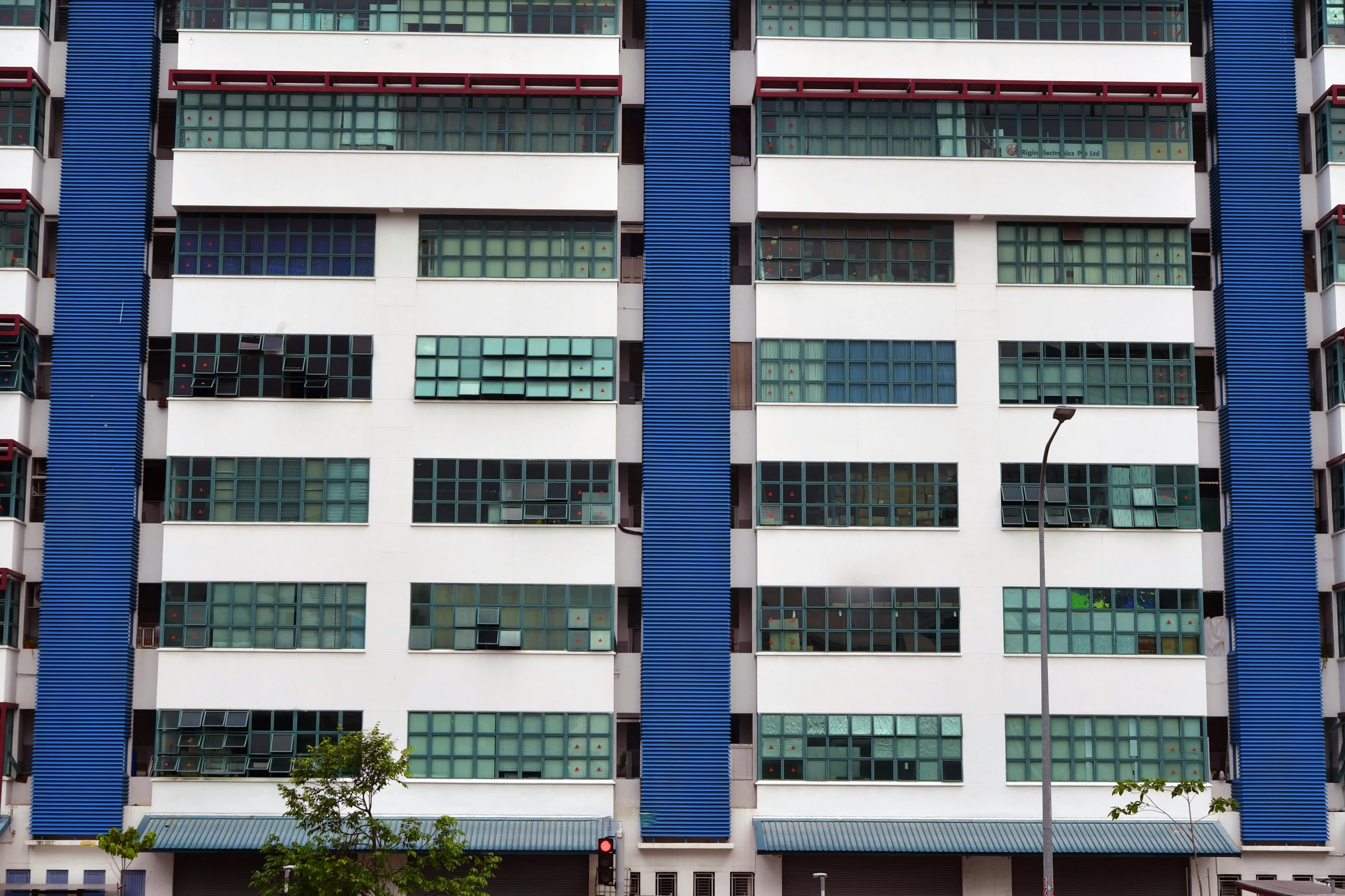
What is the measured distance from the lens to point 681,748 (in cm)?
3853

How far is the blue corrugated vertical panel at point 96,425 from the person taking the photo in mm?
38188

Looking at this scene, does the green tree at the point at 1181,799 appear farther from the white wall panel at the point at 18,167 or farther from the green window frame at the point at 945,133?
the white wall panel at the point at 18,167

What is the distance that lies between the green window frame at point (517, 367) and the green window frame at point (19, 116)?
12.2m

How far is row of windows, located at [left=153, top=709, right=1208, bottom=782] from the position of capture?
38.2 meters

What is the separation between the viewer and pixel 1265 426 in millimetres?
40312

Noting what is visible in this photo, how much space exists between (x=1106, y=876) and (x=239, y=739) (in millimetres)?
22805

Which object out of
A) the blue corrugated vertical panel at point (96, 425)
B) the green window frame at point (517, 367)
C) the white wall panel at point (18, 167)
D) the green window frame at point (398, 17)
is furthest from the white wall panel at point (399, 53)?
the green window frame at point (517, 367)

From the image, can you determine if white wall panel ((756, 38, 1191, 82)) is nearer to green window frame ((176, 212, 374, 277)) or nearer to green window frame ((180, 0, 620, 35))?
green window frame ((180, 0, 620, 35))

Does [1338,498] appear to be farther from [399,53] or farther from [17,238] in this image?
[17,238]

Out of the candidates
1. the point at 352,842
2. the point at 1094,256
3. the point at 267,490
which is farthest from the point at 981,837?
the point at 267,490

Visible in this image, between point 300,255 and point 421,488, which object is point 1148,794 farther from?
point 300,255

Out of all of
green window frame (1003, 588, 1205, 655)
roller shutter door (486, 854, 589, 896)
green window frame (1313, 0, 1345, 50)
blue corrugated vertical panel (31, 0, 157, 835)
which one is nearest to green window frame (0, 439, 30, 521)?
blue corrugated vertical panel (31, 0, 157, 835)

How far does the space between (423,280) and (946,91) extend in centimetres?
1508

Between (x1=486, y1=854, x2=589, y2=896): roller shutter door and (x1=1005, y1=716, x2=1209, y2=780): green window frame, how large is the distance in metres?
11.4
